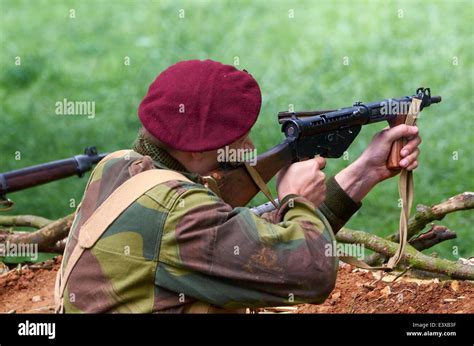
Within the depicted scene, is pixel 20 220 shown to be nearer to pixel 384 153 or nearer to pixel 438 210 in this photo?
pixel 438 210

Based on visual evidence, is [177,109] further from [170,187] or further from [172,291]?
[172,291]

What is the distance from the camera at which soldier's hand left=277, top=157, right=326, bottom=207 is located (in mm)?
2766

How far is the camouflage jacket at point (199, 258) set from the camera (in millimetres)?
2438

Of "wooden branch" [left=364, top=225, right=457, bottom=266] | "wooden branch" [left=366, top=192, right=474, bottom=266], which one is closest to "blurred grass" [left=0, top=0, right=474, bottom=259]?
"wooden branch" [left=364, top=225, right=457, bottom=266]

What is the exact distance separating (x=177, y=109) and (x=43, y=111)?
12.4 ft

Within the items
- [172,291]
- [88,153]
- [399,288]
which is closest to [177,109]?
[172,291]

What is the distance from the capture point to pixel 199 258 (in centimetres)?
243

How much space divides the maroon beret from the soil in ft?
5.08

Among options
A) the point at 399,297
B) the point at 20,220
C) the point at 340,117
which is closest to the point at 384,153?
the point at 340,117

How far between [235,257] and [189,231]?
15 cm

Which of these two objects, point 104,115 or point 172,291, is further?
point 104,115

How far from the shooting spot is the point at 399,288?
4.20 meters

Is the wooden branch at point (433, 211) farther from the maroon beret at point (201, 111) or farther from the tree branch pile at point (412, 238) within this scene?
the maroon beret at point (201, 111)

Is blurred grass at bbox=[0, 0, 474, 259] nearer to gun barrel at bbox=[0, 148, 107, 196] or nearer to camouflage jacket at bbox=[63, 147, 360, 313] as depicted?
gun barrel at bbox=[0, 148, 107, 196]
